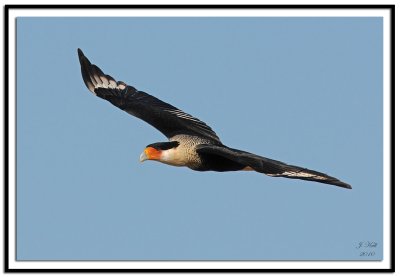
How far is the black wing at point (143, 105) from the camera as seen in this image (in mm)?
11469

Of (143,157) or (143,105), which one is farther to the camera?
(143,105)

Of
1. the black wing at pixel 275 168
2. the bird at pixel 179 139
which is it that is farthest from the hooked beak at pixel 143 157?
the black wing at pixel 275 168

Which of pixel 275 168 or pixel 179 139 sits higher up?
pixel 179 139

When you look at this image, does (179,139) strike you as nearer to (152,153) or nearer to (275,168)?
(152,153)

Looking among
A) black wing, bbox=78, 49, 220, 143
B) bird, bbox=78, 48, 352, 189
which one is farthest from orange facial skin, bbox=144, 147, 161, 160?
black wing, bbox=78, 49, 220, 143

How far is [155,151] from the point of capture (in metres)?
10.6

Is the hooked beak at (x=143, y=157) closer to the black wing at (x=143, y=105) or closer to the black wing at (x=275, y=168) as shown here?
the black wing at (x=143, y=105)

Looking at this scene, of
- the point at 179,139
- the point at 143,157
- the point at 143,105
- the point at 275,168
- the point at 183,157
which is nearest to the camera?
the point at 275,168

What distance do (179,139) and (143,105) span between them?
3.45 feet

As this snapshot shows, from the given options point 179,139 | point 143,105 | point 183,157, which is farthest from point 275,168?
point 143,105

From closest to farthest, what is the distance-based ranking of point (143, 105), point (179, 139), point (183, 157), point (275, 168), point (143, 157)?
point (275, 168) → point (143, 157) → point (183, 157) → point (179, 139) → point (143, 105)
